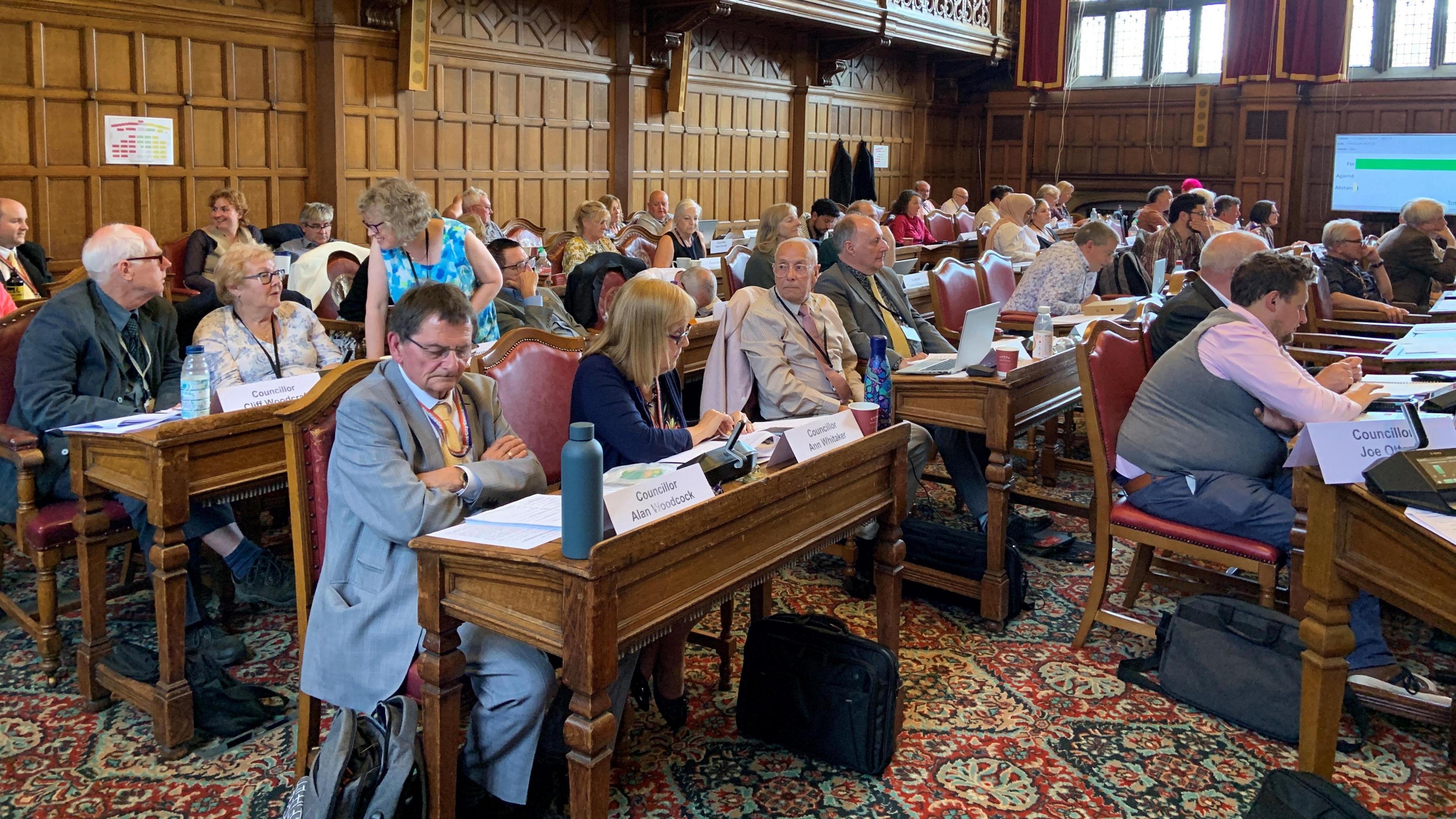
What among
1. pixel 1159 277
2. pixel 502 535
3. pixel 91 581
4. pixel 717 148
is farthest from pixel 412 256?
pixel 717 148

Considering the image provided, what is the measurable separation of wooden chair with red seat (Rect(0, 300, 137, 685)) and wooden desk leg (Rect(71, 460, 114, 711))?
0.05m

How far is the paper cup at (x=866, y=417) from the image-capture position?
3.05 m

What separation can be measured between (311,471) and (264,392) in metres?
0.67

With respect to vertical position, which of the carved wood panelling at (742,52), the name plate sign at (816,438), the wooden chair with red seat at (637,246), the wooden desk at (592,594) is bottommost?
the wooden desk at (592,594)

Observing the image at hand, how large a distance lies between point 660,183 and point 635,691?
9.12 m

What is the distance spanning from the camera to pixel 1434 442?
116 inches

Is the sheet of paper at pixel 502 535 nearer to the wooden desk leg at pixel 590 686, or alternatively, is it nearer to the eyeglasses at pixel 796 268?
the wooden desk leg at pixel 590 686

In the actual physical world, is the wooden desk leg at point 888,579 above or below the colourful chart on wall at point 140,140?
below

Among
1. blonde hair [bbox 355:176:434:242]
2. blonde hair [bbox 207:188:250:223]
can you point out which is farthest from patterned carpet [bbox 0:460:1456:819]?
blonde hair [bbox 207:188:250:223]

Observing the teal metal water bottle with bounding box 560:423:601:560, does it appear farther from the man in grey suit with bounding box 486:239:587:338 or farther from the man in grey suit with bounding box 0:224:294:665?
the man in grey suit with bounding box 486:239:587:338

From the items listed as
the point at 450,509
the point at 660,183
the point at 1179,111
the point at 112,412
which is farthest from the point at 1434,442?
the point at 1179,111

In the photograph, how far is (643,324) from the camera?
308cm

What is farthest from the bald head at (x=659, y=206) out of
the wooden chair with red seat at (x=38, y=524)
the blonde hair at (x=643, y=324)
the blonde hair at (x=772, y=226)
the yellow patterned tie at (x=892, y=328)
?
the blonde hair at (x=643, y=324)

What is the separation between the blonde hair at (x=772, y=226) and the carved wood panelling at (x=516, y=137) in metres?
4.08
